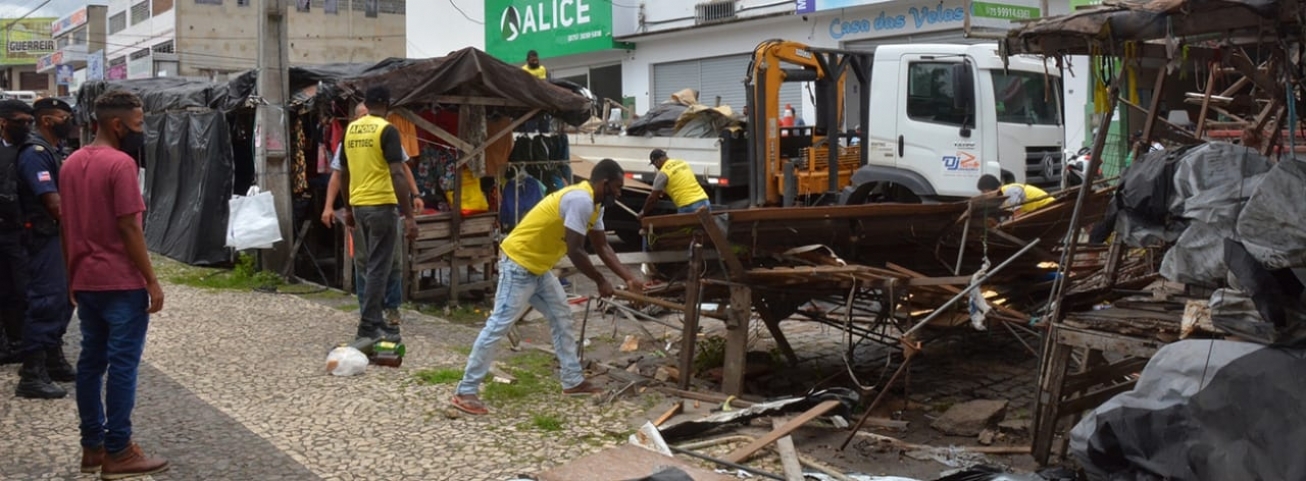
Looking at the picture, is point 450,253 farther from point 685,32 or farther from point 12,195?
point 685,32

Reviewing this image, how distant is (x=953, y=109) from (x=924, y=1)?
8.27 metres

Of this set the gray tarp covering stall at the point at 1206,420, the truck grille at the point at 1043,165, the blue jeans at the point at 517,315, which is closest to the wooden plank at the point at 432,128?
the blue jeans at the point at 517,315

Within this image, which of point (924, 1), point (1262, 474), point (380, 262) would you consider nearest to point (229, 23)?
point (924, 1)

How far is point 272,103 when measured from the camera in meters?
12.0

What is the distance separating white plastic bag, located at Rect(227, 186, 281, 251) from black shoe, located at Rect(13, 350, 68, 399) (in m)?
5.01

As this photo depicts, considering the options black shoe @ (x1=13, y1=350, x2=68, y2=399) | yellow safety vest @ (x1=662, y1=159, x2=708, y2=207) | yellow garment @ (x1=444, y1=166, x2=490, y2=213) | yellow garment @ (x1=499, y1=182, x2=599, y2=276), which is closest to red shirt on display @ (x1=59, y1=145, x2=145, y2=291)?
black shoe @ (x1=13, y1=350, x2=68, y2=399)

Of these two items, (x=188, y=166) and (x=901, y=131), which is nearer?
(x=901, y=131)

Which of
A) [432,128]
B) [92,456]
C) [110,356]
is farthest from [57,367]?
Result: [432,128]

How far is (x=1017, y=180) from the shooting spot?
13102 mm

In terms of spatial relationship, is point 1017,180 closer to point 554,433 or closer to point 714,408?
point 714,408

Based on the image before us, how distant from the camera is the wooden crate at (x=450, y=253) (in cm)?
1073

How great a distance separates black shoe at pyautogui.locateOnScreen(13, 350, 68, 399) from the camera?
682 centimetres

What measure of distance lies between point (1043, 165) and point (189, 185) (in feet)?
33.9

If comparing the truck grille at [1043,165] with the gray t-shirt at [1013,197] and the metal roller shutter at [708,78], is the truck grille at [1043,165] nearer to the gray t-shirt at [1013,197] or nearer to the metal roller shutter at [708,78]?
the gray t-shirt at [1013,197]
